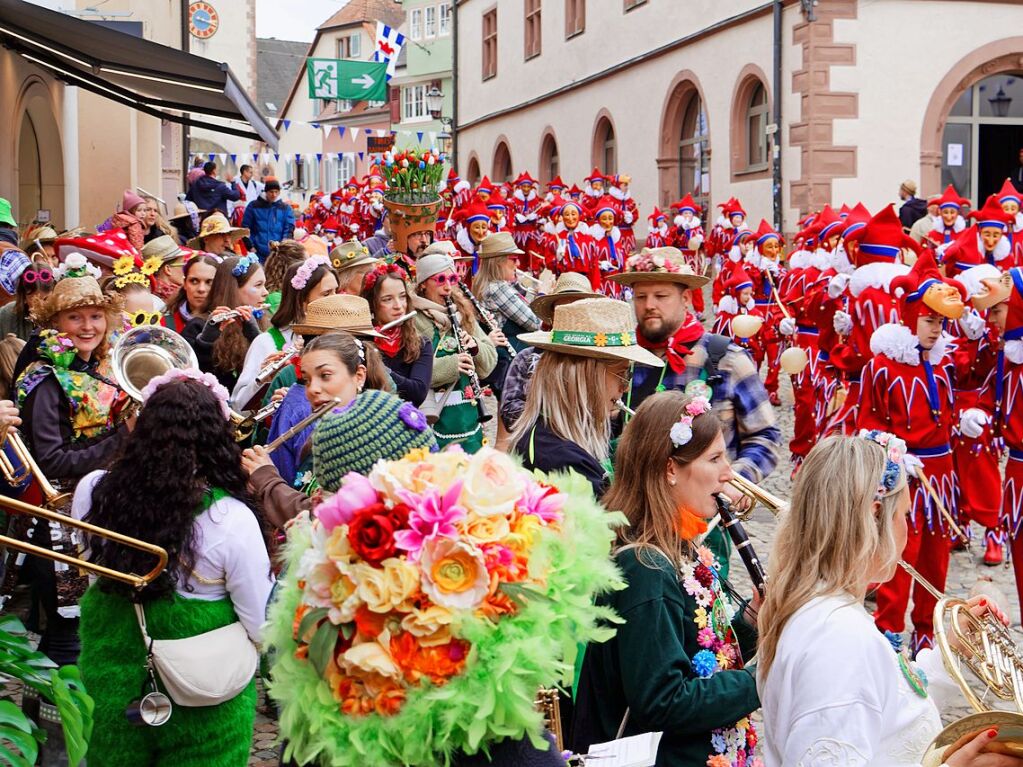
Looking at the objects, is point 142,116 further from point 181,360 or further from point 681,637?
point 681,637

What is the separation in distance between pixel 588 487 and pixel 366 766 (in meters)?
0.65

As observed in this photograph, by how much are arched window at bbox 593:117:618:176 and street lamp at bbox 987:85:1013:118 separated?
11.2 meters

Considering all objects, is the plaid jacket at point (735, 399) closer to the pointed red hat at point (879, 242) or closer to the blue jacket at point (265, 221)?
the pointed red hat at point (879, 242)

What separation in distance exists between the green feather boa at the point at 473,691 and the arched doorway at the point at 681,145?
25.1 m

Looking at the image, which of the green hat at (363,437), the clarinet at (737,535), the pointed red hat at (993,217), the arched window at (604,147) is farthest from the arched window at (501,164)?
the green hat at (363,437)

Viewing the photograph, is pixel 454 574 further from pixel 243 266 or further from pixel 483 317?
pixel 483 317

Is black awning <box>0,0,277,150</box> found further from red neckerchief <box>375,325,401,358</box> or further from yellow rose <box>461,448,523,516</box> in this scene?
yellow rose <box>461,448,523,516</box>

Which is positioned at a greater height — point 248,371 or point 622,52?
point 622,52

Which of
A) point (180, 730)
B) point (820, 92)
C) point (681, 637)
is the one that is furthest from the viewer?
point (820, 92)

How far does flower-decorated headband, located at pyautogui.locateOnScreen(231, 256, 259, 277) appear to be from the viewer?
7008 mm

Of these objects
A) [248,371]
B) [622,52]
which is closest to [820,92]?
[622,52]

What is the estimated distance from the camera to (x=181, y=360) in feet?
16.4

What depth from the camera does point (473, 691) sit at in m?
2.00

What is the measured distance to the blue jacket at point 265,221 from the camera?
15.1 m
